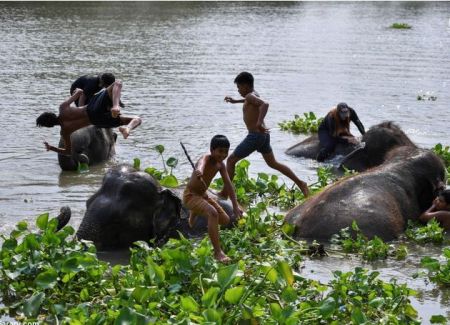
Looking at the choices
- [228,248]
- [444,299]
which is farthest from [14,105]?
[444,299]

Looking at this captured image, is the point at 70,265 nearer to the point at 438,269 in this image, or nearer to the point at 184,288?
the point at 184,288

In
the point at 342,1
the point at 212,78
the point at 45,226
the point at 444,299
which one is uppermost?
the point at 45,226

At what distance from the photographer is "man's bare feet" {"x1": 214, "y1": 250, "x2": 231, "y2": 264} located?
345 inches

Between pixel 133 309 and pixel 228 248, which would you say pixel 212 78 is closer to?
pixel 228 248

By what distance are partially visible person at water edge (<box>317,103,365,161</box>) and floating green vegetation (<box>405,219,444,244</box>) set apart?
4.51 metres

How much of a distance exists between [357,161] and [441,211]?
8.96ft

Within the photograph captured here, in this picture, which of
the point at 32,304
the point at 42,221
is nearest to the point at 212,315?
the point at 32,304

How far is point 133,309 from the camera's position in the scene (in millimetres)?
6809

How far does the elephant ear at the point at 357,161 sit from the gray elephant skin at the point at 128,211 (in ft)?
13.1

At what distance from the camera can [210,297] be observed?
6930 millimetres

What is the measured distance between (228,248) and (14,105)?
10.5 meters

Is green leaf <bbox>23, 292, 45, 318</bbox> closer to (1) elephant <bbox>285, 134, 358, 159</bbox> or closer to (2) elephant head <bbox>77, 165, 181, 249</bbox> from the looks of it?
(2) elephant head <bbox>77, 165, 181, 249</bbox>

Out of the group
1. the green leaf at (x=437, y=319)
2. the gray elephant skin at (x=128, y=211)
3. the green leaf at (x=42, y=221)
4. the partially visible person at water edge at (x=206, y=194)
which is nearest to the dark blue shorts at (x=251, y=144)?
the gray elephant skin at (x=128, y=211)

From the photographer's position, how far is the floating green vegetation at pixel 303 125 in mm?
17234
